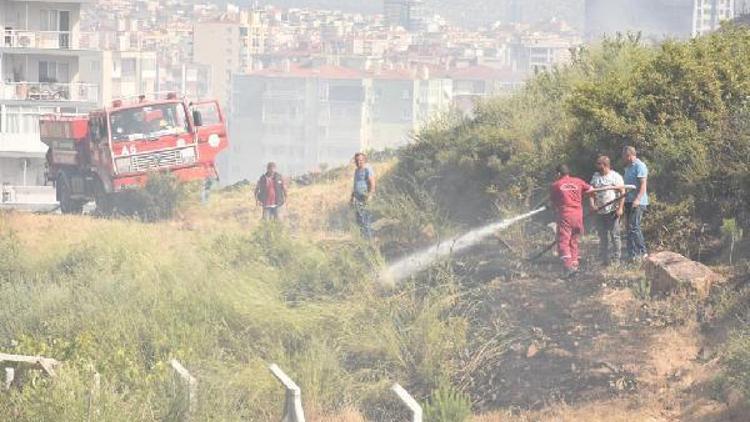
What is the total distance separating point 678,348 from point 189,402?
4277mm

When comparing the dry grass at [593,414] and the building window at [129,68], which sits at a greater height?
the dry grass at [593,414]

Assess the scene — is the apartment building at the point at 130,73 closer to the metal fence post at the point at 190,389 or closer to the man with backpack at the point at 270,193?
the man with backpack at the point at 270,193

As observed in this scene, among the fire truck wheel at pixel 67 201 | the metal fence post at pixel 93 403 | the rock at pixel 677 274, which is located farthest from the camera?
the fire truck wheel at pixel 67 201

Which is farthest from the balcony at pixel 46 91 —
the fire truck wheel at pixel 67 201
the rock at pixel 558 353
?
the rock at pixel 558 353

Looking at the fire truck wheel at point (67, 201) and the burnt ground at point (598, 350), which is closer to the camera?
the burnt ground at point (598, 350)

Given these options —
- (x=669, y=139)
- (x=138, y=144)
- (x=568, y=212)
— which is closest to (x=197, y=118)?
(x=138, y=144)

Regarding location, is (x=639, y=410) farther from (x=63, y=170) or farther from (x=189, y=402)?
(x=63, y=170)

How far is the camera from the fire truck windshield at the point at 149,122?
1251 inches

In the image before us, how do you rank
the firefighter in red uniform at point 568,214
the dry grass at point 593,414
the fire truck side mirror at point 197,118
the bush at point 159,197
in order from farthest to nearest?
the fire truck side mirror at point 197,118 → the bush at point 159,197 → the firefighter in red uniform at point 568,214 → the dry grass at point 593,414

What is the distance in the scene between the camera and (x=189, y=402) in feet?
38.8

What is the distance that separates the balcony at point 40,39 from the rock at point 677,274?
52.5 m

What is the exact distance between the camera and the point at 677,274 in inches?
560

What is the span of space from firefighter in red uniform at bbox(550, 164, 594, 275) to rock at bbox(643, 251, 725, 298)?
1016mm

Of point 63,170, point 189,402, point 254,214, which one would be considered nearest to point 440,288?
point 189,402
